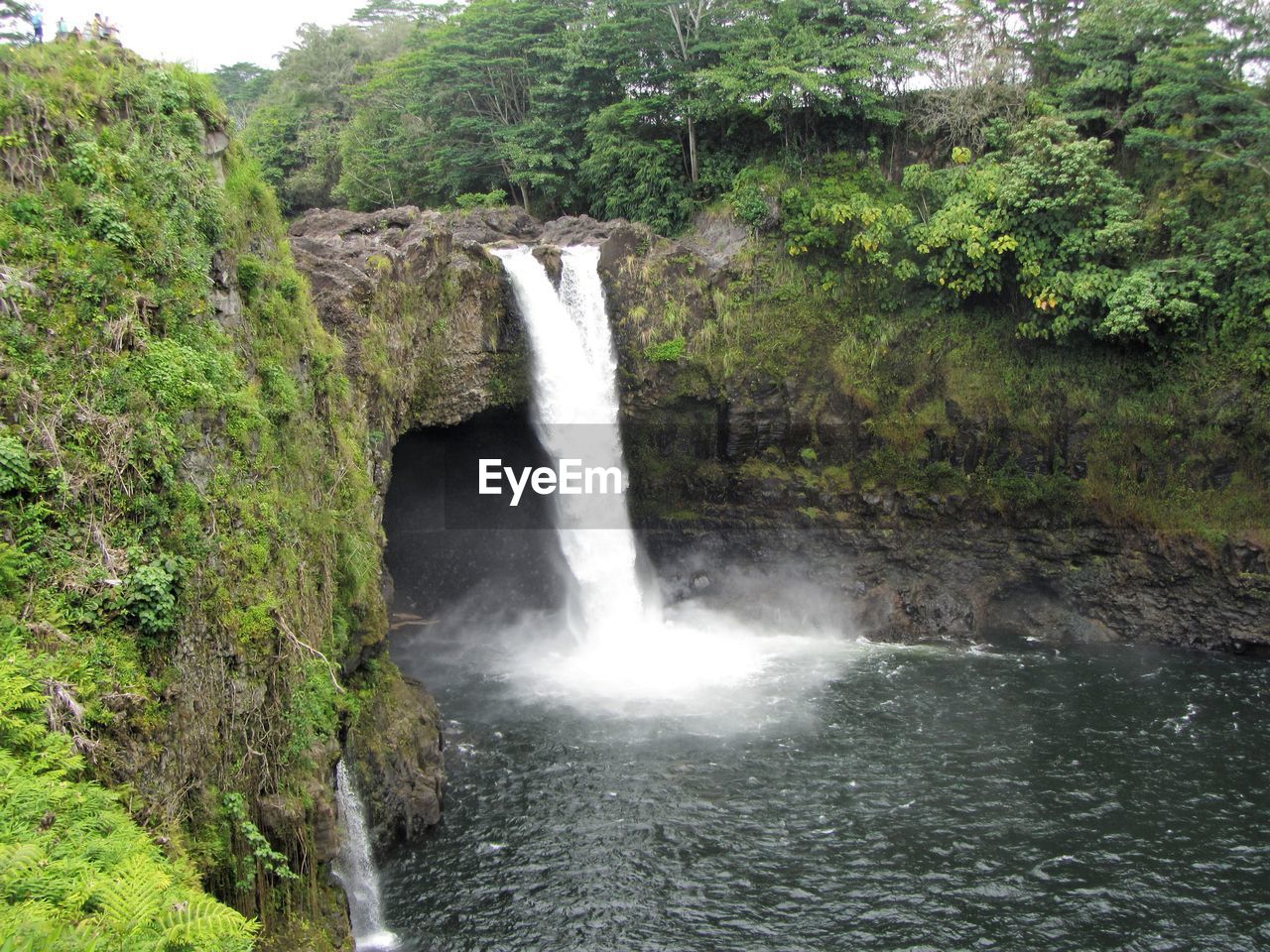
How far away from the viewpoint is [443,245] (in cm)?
1895

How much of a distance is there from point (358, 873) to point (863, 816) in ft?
23.5

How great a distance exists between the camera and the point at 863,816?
13508 millimetres

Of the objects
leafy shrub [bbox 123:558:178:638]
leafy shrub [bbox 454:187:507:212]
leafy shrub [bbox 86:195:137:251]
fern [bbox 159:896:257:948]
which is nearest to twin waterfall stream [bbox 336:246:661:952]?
leafy shrub [bbox 454:187:507:212]

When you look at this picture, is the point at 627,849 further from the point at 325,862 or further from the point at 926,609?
the point at 926,609

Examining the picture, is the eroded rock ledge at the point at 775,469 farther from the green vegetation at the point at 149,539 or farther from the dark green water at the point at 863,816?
the green vegetation at the point at 149,539

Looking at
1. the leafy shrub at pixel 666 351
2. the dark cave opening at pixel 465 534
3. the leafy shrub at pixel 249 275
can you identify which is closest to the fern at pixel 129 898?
the leafy shrub at pixel 249 275

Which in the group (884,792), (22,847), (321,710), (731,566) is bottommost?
(884,792)

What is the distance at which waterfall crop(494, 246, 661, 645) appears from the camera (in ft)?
67.2

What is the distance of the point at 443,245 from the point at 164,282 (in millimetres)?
9643

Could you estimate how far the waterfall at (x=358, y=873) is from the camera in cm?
1116

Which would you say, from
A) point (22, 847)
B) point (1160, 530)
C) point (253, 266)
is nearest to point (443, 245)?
point (253, 266)

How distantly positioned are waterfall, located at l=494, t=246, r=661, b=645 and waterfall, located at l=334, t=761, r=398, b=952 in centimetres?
927

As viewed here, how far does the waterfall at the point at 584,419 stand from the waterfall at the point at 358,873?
9.27 meters

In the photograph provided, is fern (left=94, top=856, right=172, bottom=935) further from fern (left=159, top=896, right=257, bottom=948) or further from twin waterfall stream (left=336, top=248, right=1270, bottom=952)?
twin waterfall stream (left=336, top=248, right=1270, bottom=952)
